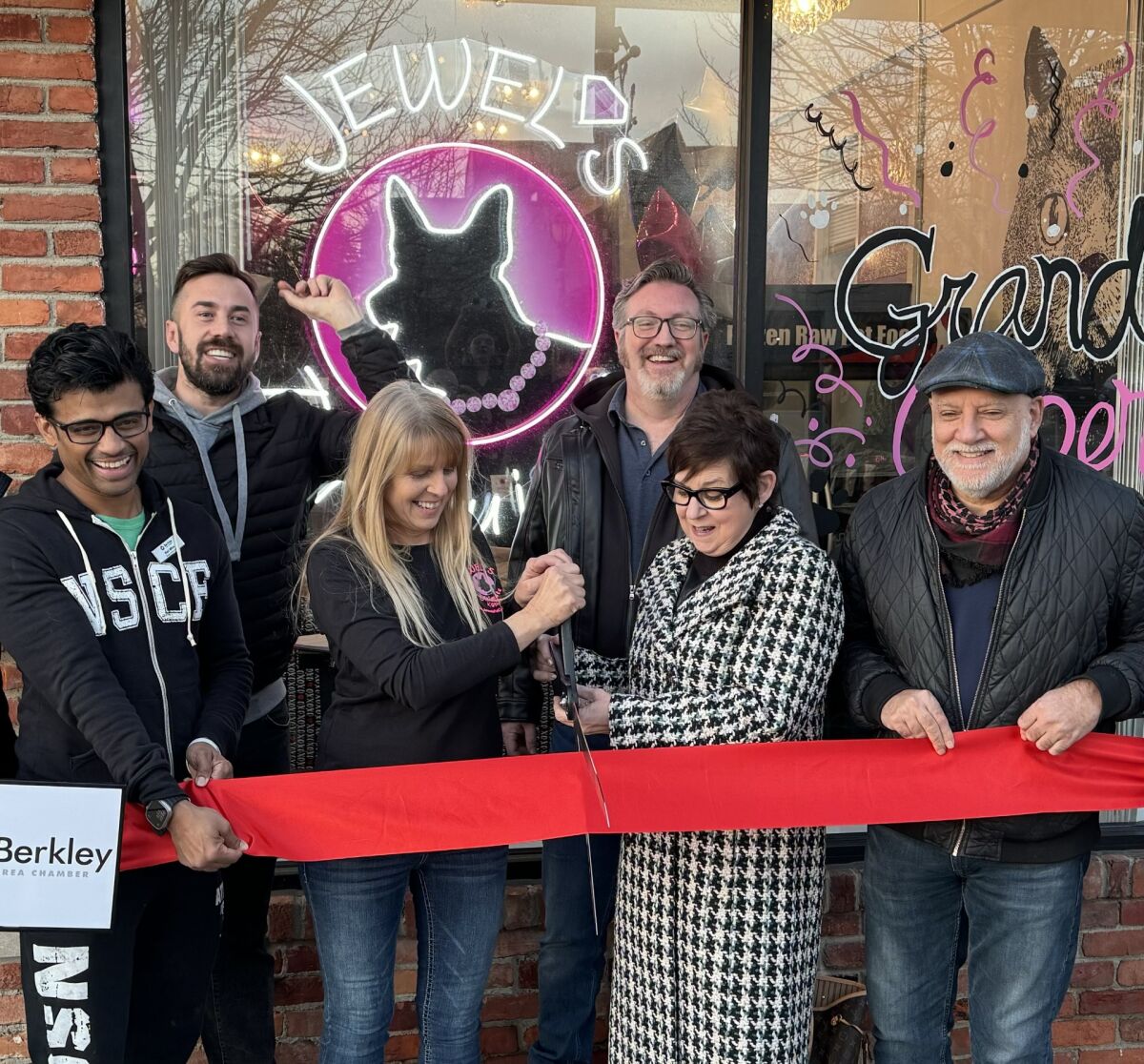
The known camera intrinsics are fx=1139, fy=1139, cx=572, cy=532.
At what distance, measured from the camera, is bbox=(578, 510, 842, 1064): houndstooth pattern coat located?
2393 millimetres

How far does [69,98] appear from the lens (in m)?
3.30

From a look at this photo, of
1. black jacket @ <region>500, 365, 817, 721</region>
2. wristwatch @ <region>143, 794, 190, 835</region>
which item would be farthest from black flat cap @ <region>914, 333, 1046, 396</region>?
wristwatch @ <region>143, 794, 190, 835</region>

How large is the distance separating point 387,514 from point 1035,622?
1.45m

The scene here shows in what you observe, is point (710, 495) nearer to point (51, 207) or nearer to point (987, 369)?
point (987, 369)

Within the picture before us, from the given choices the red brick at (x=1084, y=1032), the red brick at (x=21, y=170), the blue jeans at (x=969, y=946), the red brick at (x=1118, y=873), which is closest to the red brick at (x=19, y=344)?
the red brick at (x=21, y=170)

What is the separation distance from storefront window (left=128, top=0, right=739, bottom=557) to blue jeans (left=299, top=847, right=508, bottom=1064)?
70.9 inches

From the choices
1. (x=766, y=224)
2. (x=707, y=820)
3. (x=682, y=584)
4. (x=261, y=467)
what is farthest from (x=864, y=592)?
(x=766, y=224)

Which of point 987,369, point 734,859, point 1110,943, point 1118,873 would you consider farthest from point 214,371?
point 1110,943

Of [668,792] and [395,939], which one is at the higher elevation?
[668,792]

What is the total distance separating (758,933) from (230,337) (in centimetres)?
200

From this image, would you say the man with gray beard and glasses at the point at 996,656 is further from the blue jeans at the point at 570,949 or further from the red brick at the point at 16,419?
the red brick at the point at 16,419

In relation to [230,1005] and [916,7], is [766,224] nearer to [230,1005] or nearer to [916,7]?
[916,7]

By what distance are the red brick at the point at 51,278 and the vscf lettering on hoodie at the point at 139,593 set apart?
1.29 m

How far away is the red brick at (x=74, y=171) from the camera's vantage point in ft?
10.9
